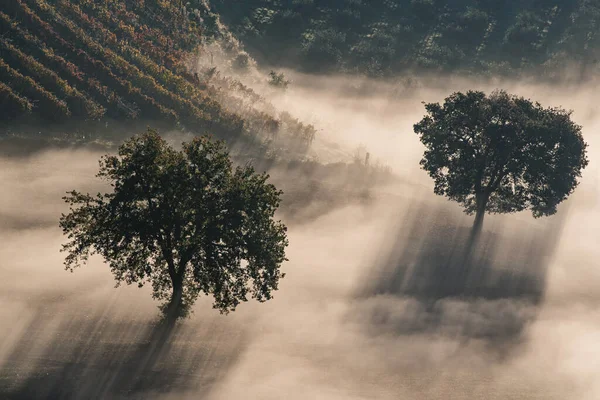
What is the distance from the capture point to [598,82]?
11975cm

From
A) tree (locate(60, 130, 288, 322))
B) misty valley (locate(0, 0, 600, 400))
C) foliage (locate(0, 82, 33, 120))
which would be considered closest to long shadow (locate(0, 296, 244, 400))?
misty valley (locate(0, 0, 600, 400))

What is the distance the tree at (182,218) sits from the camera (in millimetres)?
30109

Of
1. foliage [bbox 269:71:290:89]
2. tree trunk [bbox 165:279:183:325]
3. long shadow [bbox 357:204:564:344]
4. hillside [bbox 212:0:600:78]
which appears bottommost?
tree trunk [bbox 165:279:183:325]

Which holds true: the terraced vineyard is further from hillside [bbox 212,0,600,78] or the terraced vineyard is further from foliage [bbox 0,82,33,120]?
hillside [bbox 212,0,600,78]

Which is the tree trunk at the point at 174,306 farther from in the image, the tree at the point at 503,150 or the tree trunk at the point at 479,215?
the tree trunk at the point at 479,215

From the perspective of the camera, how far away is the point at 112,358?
30.6 m

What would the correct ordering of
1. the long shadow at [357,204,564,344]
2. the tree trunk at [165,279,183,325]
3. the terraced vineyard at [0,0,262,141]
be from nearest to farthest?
the tree trunk at [165,279,183,325] < the long shadow at [357,204,564,344] < the terraced vineyard at [0,0,262,141]

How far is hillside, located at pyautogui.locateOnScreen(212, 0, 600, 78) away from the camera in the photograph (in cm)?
11438

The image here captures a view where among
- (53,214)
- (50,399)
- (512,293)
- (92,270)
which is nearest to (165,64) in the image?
(53,214)

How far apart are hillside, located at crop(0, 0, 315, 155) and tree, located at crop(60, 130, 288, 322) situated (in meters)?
32.6

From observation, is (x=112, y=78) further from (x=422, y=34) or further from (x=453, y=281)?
(x=422, y=34)

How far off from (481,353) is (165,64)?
5781cm

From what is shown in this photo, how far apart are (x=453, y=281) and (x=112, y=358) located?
28.9 m

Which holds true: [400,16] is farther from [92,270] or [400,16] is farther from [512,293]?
[92,270]
